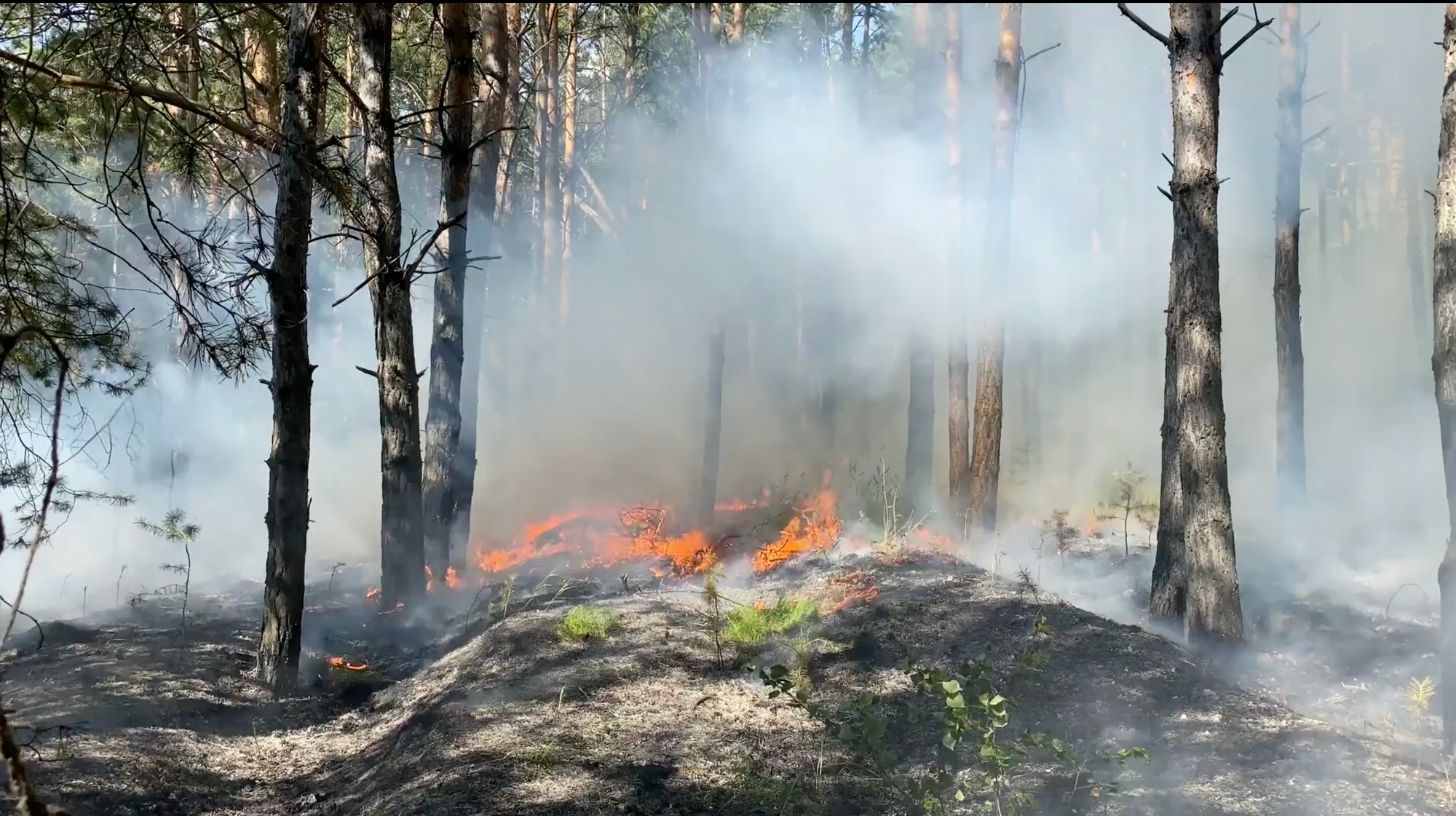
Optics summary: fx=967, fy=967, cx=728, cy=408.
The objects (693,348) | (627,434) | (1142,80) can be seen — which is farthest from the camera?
(1142,80)

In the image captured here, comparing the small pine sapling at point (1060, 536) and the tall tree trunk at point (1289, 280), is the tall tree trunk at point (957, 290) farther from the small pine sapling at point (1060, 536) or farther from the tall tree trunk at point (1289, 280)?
the tall tree trunk at point (1289, 280)

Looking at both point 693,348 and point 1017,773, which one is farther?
point 693,348

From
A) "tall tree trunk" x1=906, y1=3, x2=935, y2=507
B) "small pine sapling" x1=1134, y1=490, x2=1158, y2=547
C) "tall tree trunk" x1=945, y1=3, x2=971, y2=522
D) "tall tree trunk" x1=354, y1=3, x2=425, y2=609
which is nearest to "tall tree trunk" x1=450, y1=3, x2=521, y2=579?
"tall tree trunk" x1=354, y1=3, x2=425, y2=609

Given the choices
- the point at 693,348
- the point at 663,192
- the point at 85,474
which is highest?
the point at 663,192

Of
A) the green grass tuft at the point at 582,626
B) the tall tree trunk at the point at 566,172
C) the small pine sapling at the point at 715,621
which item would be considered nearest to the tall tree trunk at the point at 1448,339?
the small pine sapling at the point at 715,621

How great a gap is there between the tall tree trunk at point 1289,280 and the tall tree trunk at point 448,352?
11236 mm

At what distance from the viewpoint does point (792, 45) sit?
31.5 metres

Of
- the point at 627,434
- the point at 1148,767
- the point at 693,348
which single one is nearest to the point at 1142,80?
the point at 693,348

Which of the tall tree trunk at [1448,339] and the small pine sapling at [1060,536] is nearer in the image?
the tall tree trunk at [1448,339]

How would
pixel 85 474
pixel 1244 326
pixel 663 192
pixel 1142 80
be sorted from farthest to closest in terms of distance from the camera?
pixel 1142 80
pixel 663 192
pixel 1244 326
pixel 85 474

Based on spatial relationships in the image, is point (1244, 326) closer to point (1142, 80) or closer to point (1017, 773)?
point (1142, 80)

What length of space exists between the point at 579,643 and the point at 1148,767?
370cm

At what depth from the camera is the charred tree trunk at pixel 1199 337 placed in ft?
22.1

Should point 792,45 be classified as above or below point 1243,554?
above
